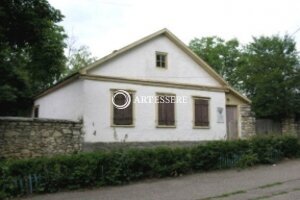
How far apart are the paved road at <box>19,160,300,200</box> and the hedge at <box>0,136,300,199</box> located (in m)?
0.44

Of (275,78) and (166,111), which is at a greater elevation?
(275,78)

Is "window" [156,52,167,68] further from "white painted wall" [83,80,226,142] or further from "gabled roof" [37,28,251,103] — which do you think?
"white painted wall" [83,80,226,142]

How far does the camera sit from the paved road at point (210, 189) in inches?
419

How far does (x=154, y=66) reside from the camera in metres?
20.9

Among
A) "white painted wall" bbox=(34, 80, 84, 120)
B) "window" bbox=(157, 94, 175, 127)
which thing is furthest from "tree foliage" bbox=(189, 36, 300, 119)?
"white painted wall" bbox=(34, 80, 84, 120)

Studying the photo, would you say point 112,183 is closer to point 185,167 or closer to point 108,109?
point 185,167

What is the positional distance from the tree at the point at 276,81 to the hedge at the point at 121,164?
7.93 meters

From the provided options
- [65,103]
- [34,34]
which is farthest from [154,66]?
[34,34]

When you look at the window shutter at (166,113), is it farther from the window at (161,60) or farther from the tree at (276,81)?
the tree at (276,81)

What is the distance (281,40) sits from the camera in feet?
94.9

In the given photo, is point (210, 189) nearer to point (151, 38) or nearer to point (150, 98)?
point (150, 98)

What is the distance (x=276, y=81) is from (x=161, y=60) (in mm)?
8140

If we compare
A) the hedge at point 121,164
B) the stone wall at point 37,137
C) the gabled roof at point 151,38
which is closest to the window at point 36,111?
the gabled roof at point 151,38

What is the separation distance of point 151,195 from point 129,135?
28.5 feet
